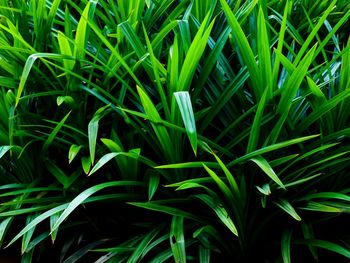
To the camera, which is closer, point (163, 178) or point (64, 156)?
point (163, 178)

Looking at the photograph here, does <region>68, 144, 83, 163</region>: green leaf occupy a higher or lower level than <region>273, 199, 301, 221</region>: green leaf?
higher

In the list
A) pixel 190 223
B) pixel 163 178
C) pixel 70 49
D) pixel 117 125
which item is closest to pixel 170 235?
pixel 190 223

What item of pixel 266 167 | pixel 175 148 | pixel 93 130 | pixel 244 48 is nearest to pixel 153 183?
pixel 175 148

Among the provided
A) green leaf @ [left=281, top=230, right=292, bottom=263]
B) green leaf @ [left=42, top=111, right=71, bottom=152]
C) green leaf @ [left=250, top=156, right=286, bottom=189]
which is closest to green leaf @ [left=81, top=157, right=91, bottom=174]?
green leaf @ [left=42, top=111, right=71, bottom=152]

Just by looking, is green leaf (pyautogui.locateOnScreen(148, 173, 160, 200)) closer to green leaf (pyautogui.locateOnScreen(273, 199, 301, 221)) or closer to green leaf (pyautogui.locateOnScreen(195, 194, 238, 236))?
green leaf (pyautogui.locateOnScreen(195, 194, 238, 236))

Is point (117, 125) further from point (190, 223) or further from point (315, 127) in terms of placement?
point (315, 127)

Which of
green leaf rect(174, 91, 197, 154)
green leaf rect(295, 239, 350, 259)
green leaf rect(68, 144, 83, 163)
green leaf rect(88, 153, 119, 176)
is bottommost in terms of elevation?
green leaf rect(295, 239, 350, 259)

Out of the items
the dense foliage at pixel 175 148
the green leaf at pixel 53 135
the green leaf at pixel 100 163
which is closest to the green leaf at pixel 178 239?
the dense foliage at pixel 175 148

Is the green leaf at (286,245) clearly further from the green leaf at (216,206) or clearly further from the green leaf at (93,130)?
the green leaf at (93,130)

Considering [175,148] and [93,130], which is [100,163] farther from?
[175,148]
